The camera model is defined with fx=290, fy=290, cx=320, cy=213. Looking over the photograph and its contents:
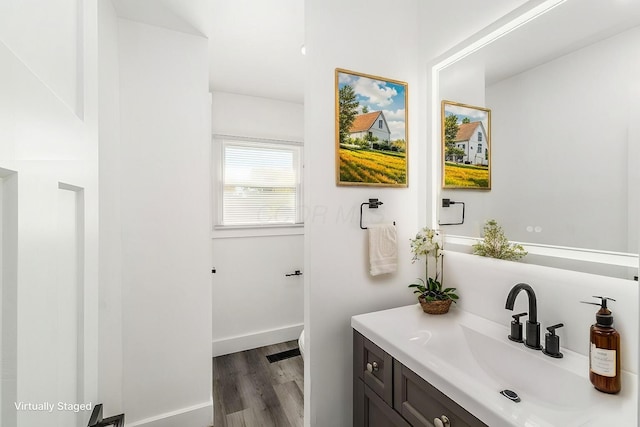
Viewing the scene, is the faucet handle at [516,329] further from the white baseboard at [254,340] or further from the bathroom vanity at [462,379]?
the white baseboard at [254,340]

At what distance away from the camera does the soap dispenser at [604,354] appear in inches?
32.4

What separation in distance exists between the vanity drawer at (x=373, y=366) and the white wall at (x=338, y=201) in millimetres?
129

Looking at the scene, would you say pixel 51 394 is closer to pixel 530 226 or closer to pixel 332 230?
pixel 332 230

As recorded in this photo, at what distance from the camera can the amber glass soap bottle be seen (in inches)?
32.4

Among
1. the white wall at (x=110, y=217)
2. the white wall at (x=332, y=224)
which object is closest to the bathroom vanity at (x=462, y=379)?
the white wall at (x=332, y=224)

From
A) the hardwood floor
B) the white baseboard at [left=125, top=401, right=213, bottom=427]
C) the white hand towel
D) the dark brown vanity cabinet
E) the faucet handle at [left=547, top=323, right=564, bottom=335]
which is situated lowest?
the hardwood floor

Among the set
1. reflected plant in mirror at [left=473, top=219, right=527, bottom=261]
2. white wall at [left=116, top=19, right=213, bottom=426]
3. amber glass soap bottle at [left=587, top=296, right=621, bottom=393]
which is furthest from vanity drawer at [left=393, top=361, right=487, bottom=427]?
white wall at [left=116, top=19, right=213, bottom=426]

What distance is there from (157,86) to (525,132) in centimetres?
194

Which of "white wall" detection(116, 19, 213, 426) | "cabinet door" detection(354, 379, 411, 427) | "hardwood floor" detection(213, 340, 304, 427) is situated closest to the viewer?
"cabinet door" detection(354, 379, 411, 427)

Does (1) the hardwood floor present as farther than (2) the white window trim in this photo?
No

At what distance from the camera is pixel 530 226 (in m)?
1.17

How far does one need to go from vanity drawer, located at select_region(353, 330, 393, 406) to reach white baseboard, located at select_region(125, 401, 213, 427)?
3.81 ft

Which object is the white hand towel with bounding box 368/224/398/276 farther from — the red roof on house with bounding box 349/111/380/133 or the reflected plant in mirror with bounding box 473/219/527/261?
the red roof on house with bounding box 349/111/380/133

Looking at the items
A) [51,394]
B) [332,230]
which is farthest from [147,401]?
[51,394]
